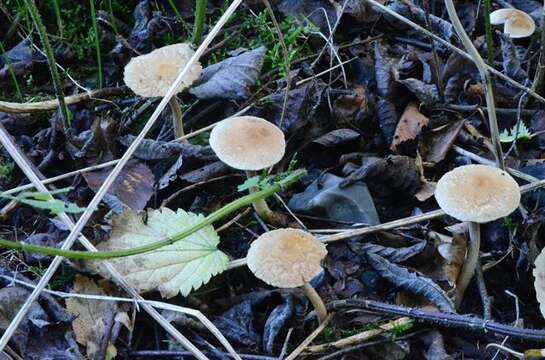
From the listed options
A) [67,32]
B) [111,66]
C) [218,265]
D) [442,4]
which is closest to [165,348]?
[218,265]

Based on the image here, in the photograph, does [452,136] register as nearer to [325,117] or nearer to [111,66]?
[325,117]

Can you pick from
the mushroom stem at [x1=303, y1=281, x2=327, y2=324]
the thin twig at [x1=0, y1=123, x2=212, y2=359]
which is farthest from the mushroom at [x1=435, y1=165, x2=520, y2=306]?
the thin twig at [x1=0, y1=123, x2=212, y2=359]

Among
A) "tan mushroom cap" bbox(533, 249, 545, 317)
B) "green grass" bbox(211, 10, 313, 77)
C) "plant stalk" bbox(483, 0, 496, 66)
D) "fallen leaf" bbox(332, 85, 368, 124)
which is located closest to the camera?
"tan mushroom cap" bbox(533, 249, 545, 317)

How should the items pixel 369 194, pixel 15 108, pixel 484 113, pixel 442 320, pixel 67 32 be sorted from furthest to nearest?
1. pixel 67 32
2. pixel 484 113
3. pixel 15 108
4. pixel 369 194
5. pixel 442 320

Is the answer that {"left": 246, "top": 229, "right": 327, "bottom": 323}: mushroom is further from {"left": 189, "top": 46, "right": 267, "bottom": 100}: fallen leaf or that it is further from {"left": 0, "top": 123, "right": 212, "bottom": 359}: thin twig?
{"left": 189, "top": 46, "right": 267, "bottom": 100}: fallen leaf

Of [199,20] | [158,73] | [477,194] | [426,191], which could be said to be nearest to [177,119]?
[158,73]

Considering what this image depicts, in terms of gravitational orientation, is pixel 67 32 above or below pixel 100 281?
above

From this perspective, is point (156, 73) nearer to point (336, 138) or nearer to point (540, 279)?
Result: point (336, 138)
